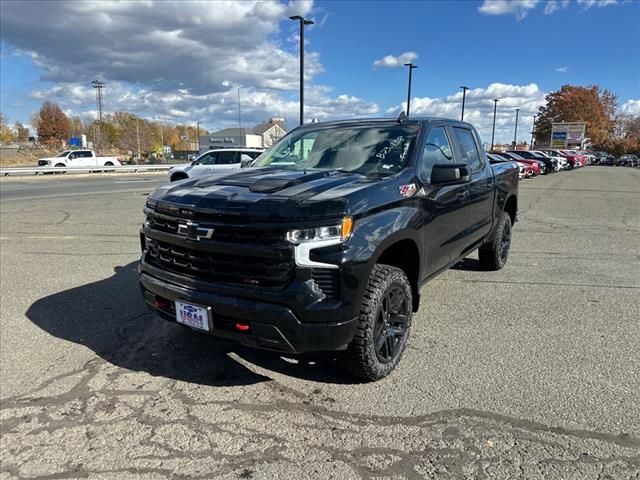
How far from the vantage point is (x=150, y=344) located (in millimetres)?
4145

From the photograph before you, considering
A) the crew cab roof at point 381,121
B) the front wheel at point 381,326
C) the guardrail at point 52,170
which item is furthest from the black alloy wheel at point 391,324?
the guardrail at point 52,170

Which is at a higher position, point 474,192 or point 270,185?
point 270,185

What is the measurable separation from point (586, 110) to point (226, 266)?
346 ft

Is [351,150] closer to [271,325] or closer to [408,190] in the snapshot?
[408,190]

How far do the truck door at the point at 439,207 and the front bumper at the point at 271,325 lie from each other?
1267 mm

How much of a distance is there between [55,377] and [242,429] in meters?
1.63

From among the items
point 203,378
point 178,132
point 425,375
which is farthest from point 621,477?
point 178,132

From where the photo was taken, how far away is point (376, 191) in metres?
3.28

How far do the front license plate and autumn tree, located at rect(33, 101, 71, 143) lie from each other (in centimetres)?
11659

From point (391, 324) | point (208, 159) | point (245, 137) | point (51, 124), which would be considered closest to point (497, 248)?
point (391, 324)

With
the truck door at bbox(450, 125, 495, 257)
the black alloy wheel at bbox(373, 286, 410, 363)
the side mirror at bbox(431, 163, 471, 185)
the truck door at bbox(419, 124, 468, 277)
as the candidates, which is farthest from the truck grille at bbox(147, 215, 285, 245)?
the truck door at bbox(450, 125, 495, 257)

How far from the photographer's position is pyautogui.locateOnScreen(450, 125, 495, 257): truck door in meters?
4.90

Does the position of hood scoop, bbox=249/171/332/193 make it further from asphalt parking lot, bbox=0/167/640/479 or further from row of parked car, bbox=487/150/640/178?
row of parked car, bbox=487/150/640/178

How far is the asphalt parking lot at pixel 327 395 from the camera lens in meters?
2.63
